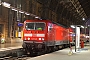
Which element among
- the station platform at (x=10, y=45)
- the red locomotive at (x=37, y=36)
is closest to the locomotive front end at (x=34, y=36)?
the red locomotive at (x=37, y=36)

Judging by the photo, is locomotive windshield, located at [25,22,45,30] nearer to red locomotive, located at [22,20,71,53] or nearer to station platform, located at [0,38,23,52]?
red locomotive, located at [22,20,71,53]

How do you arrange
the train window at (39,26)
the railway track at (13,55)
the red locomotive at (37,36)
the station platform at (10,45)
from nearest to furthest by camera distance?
the railway track at (13,55) → the red locomotive at (37,36) → the train window at (39,26) → the station platform at (10,45)

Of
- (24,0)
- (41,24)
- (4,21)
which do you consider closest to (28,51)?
(41,24)

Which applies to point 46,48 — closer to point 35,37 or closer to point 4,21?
point 35,37

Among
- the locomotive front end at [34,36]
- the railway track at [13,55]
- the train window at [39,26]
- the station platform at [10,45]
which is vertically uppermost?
the train window at [39,26]

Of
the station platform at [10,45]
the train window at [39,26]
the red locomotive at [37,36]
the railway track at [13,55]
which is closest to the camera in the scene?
the railway track at [13,55]

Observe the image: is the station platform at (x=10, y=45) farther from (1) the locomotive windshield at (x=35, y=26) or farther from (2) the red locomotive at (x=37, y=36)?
(1) the locomotive windshield at (x=35, y=26)

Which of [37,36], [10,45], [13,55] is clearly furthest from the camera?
[10,45]

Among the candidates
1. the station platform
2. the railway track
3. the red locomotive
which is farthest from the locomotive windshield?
the station platform

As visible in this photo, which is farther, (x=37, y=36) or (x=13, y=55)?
(x=37, y=36)

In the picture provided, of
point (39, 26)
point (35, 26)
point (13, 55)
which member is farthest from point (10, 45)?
point (39, 26)

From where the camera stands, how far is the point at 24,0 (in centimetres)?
4422

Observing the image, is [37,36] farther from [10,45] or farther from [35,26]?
[10,45]

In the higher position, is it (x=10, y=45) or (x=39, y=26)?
(x=39, y=26)
